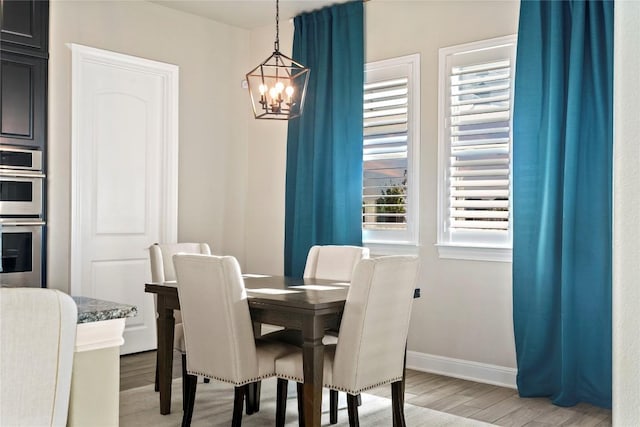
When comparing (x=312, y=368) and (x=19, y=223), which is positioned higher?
(x=19, y=223)

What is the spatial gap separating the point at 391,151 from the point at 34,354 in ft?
12.1

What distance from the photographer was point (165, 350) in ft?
11.5

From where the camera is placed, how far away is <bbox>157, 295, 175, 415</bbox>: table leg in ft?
11.4

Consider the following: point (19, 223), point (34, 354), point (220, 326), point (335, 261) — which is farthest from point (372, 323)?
point (19, 223)

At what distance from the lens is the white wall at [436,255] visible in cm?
423

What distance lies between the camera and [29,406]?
1455 mm

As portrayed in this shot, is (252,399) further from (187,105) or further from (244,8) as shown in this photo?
(244,8)

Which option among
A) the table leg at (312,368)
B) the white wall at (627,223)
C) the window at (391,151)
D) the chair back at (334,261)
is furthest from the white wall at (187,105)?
the white wall at (627,223)

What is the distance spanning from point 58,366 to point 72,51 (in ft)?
12.1

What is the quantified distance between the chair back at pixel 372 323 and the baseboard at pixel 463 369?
5.05 feet

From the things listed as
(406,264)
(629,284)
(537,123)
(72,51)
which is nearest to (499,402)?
(406,264)

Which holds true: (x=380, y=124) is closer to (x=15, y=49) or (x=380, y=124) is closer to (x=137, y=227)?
(x=137, y=227)

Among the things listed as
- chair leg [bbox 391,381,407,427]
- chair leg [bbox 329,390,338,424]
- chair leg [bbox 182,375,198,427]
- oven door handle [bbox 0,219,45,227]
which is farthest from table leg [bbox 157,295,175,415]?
oven door handle [bbox 0,219,45,227]

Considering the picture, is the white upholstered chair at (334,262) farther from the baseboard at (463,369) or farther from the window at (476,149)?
the baseboard at (463,369)
